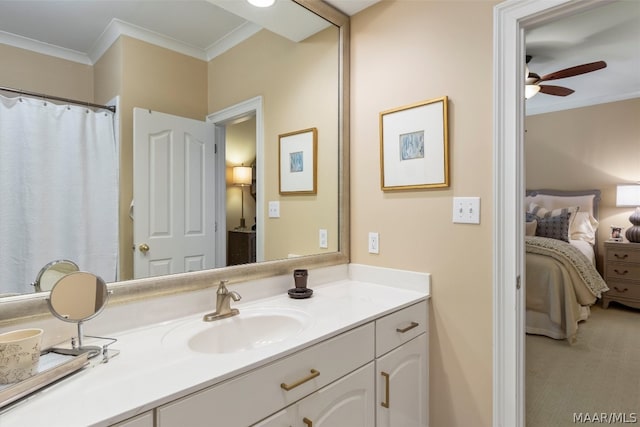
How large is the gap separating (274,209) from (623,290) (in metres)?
4.27

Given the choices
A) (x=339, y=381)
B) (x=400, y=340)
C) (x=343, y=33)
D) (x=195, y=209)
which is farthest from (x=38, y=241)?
(x=343, y=33)

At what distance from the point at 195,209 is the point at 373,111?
3.40ft

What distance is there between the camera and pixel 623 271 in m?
3.83

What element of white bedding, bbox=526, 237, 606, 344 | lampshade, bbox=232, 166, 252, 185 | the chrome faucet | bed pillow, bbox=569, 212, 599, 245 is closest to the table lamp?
lampshade, bbox=232, 166, 252, 185

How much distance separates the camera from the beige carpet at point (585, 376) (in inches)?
77.7

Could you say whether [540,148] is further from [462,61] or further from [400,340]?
[400,340]

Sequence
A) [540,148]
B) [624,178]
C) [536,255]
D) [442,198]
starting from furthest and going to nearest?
[540,148] → [624,178] → [536,255] → [442,198]

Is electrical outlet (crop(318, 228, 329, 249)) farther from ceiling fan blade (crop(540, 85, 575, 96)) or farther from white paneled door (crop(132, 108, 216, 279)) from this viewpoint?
ceiling fan blade (crop(540, 85, 575, 96))

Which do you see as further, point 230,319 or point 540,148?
point 540,148

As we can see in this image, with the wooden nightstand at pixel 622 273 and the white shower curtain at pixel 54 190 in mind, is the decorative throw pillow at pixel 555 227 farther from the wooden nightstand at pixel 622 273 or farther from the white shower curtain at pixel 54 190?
the white shower curtain at pixel 54 190

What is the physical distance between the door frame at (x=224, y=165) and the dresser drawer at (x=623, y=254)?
14.0 ft

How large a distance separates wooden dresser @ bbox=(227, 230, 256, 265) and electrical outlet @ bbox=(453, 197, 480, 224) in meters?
0.93

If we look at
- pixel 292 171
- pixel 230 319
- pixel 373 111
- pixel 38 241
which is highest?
pixel 373 111

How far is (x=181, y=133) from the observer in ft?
4.57
